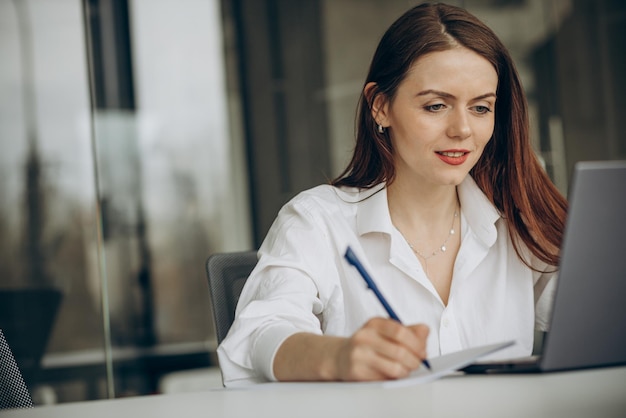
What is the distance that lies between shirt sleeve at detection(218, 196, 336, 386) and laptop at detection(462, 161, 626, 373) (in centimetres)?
42

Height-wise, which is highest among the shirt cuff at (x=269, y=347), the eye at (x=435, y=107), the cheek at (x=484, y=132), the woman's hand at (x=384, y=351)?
the eye at (x=435, y=107)

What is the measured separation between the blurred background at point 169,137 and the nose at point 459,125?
3058mm

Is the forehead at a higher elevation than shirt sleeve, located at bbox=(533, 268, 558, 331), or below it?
higher

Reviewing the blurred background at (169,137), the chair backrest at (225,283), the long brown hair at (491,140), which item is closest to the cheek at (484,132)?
the long brown hair at (491,140)

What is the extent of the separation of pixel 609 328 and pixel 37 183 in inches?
148

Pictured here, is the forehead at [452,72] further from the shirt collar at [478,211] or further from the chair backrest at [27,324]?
the chair backrest at [27,324]

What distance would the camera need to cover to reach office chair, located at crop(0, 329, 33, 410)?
130cm

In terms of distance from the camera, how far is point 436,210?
1.82 m

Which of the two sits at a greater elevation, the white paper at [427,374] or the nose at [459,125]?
the nose at [459,125]

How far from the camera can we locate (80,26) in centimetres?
436

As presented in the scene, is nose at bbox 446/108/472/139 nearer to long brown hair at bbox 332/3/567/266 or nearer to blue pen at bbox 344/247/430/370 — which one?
long brown hair at bbox 332/3/567/266

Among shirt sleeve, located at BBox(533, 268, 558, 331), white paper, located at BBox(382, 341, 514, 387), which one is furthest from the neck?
white paper, located at BBox(382, 341, 514, 387)

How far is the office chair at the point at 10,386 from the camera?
4.28 ft

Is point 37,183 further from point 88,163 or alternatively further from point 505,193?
point 505,193
